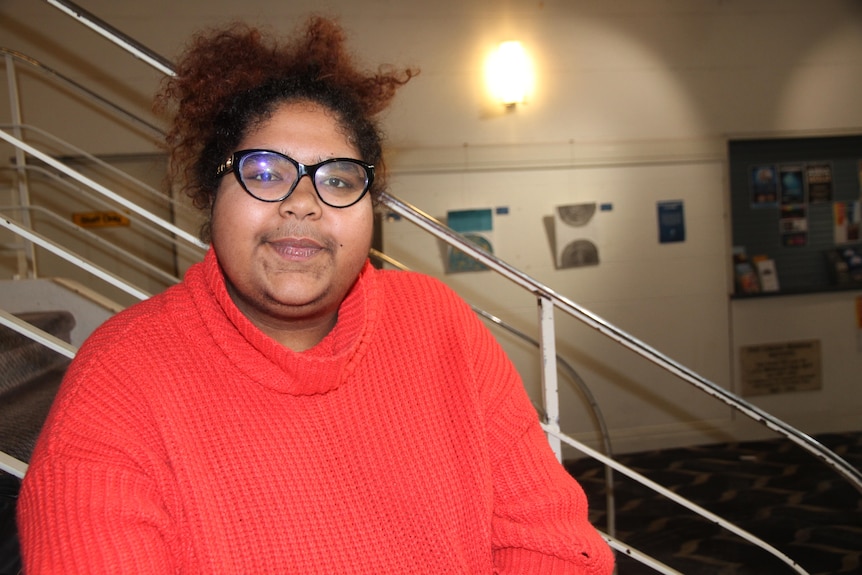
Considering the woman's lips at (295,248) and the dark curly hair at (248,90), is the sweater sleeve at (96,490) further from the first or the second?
the dark curly hair at (248,90)

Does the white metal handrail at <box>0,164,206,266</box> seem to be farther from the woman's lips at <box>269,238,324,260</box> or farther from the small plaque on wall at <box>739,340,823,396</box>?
the small plaque on wall at <box>739,340,823,396</box>

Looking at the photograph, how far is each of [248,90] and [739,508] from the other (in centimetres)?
328

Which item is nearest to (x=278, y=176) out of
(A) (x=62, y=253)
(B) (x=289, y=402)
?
(B) (x=289, y=402)

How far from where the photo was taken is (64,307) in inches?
87.1

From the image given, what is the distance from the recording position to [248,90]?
94 centimetres

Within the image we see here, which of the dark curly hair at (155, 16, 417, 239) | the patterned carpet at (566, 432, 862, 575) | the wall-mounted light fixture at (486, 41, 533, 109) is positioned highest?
the wall-mounted light fixture at (486, 41, 533, 109)

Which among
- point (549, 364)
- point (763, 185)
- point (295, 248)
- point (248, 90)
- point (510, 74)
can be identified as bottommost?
point (549, 364)

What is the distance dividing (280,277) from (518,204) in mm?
3315

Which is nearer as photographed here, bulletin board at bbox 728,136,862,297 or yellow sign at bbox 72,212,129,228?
yellow sign at bbox 72,212,129,228

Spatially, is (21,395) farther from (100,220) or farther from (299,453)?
(100,220)

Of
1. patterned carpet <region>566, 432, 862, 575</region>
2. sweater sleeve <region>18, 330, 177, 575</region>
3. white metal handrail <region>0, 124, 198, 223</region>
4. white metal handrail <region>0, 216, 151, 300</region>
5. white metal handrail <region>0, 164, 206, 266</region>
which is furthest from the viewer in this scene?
patterned carpet <region>566, 432, 862, 575</region>

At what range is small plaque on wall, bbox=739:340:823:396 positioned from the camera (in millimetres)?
4367

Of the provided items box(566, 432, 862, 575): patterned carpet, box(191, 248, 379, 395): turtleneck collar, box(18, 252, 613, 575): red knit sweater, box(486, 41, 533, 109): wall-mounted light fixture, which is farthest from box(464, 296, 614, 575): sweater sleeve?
box(486, 41, 533, 109): wall-mounted light fixture

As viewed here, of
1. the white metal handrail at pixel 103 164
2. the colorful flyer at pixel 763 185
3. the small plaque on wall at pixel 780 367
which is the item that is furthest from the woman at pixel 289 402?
the colorful flyer at pixel 763 185
